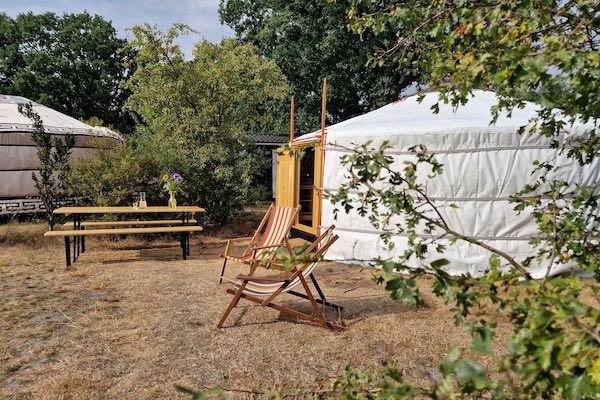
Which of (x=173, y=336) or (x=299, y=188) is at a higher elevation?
(x=299, y=188)

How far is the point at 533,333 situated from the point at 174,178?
20.4 feet

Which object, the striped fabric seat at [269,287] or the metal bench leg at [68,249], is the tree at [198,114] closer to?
the metal bench leg at [68,249]

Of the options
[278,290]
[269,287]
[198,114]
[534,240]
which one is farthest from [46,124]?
[534,240]

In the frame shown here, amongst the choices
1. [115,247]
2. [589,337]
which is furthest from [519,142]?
[115,247]

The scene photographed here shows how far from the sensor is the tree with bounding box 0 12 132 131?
67.3ft

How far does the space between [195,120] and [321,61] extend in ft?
30.1

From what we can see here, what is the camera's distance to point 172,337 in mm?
3145

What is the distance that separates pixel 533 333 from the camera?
69cm

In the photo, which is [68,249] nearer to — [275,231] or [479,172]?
[275,231]

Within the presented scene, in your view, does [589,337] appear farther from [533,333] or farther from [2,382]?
[2,382]

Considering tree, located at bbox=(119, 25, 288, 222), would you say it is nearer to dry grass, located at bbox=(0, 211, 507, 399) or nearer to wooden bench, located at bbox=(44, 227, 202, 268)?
wooden bench, located at bbox=(44, 227, 202, 268)

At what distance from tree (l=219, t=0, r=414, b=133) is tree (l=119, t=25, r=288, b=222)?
7953 mm

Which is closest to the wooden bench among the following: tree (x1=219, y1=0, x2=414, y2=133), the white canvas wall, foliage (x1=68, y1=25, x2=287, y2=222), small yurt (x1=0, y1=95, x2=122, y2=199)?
foliage (x1=68, y1=25, x2=287, y2=222)

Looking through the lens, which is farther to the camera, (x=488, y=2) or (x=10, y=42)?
(x=10, y=42)
